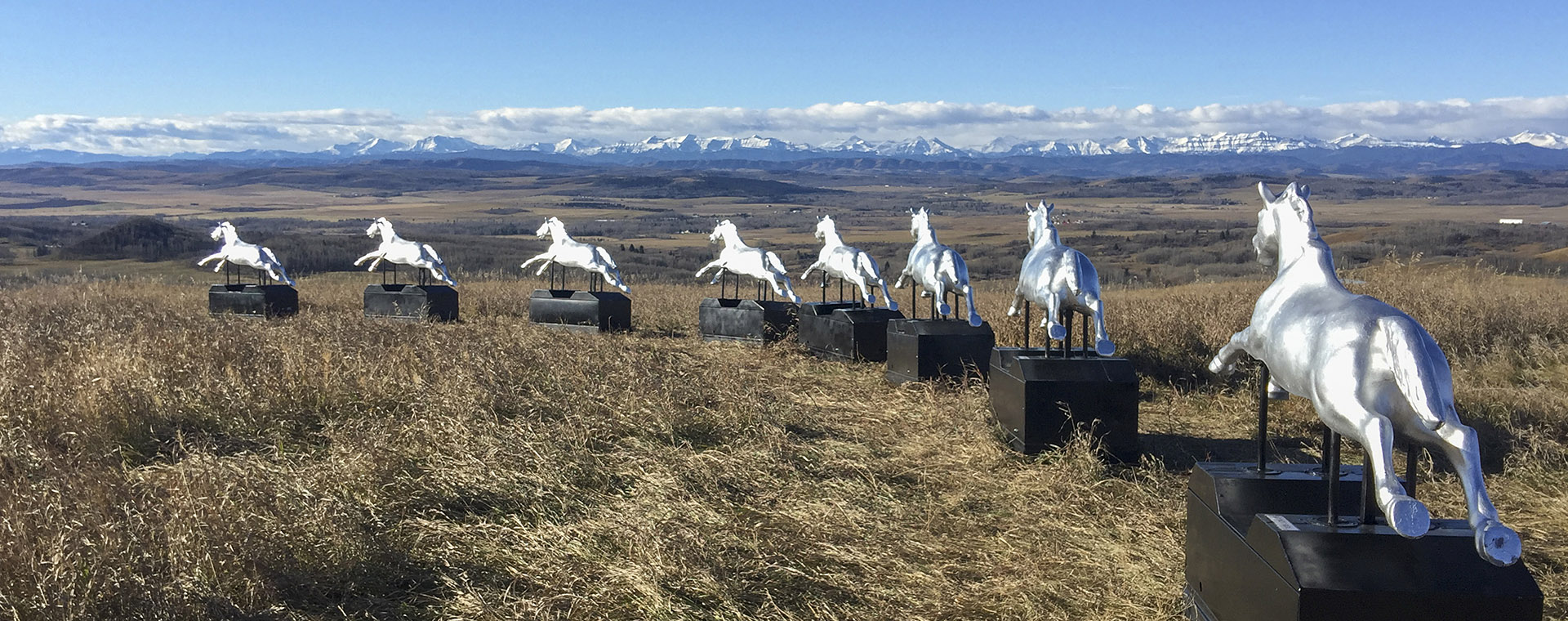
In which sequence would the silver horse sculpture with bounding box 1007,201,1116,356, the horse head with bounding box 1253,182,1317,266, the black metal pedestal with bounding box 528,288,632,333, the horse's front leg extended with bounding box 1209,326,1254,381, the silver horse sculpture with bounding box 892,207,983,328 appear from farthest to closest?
the black metal pedestal with bounding box 528,288,632,333 → the silver horse sculpture with bounding box 892,207,983,328 → the silver horse sculpture with bounding box 1007,201,1116,356 → the horse's front leg extended with bounding box 1209,326,1254,381 → the horse head with bounding box 1253,182,1317,266

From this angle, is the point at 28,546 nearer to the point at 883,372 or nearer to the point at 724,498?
the point at 724,498

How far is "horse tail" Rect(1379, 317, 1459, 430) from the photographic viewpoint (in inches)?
135

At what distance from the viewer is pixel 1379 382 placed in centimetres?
361

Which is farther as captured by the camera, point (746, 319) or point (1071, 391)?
point (746, 319)

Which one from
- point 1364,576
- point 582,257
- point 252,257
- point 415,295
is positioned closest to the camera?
point 1364,576

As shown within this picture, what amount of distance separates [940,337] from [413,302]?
26.1 feet

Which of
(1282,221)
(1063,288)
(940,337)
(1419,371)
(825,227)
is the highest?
(1282,221)

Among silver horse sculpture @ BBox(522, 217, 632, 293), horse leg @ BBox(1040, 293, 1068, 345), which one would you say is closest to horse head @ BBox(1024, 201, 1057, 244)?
horse leg @ BBox(1040, 293, 1068, 345)

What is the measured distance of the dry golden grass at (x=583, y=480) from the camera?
4.97 meters

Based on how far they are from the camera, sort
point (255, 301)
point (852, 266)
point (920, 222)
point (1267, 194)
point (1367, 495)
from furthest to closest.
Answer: point (255, 301), point (852, 266), point (920, 222), point (1267, 194), point (1367, 495)

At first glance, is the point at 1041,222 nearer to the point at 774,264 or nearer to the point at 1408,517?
the point at 774,264

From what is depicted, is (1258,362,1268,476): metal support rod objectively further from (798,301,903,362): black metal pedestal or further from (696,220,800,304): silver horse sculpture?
(696,220,800,304): silver horse sculpture

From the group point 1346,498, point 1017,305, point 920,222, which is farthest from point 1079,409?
point 920,222

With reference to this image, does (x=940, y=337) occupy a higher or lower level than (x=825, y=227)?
lower
